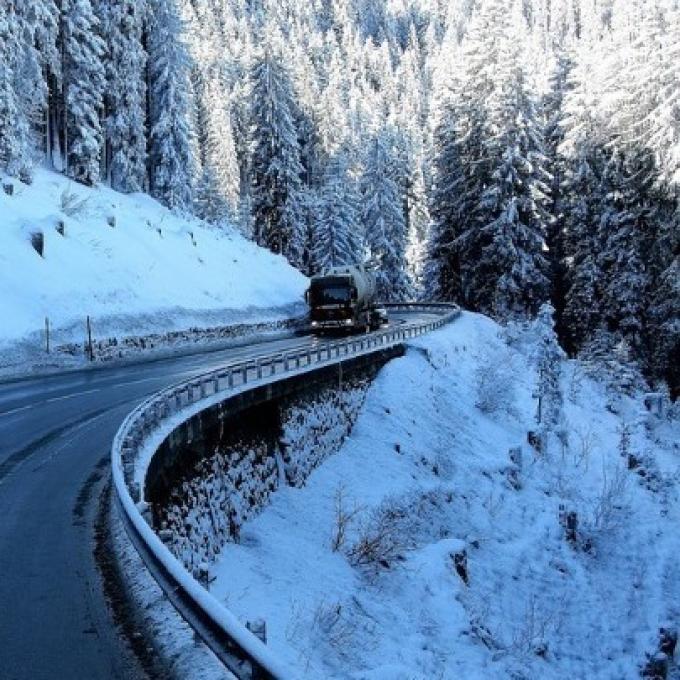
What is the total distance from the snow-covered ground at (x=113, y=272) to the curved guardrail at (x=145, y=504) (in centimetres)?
1054

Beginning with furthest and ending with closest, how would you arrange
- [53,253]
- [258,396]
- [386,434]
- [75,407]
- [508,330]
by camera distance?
[508,330], [53,253], [386,434], [75,407], [258,396]

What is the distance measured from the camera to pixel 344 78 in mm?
180250

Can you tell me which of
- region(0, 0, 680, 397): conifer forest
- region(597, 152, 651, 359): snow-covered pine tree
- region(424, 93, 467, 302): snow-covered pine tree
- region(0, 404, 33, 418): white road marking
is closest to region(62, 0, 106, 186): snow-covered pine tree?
region(0, 0, 680, 397): conifer forest

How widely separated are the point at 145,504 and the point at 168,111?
49.8 metres

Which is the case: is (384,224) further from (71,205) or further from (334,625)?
(334,625)

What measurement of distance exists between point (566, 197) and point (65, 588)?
4198 centimetres

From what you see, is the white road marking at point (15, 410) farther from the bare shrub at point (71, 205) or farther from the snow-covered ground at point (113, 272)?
the bare shrub at point (71, 205)

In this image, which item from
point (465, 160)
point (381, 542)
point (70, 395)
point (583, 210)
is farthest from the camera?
point (465, 160)

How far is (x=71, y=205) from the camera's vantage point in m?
39.2

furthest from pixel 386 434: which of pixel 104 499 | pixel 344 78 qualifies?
pixel 344 78

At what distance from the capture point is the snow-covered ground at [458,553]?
37.7ft

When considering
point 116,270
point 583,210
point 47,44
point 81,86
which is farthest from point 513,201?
point 47,44

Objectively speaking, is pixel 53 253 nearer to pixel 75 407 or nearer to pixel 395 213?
pixel 75 407

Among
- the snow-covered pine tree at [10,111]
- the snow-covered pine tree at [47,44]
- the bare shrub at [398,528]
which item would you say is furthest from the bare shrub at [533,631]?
the snow-covered pine tree at [47,44]
